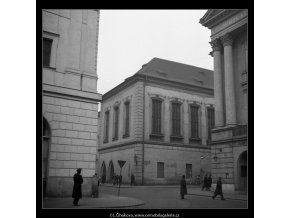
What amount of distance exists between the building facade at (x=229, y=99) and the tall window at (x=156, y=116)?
11141mm

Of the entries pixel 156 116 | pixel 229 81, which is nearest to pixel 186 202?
pixel 229 81

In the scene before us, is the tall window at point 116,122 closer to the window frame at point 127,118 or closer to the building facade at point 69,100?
the window frame at point 127,118

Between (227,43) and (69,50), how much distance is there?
1173 centimetres

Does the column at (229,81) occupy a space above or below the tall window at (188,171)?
above

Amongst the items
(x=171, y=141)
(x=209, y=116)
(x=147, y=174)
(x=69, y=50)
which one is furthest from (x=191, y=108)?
(x=69, y=50)

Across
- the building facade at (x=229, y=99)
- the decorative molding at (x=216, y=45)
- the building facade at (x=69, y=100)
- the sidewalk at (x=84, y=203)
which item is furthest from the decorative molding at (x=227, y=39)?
the sidewalk at (x=84, y=203)

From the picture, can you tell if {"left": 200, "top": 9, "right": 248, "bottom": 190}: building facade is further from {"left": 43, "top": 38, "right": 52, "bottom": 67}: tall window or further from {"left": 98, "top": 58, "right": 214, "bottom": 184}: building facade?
{"left": 43, "top": 38, "right": 52, "bottom": 67}: tall window

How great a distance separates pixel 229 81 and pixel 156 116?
12.9 m

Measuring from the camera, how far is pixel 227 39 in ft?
70.4

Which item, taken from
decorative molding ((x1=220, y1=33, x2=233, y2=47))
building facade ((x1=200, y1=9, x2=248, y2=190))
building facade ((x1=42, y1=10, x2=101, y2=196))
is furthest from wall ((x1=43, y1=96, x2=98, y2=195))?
decorative molding ((x1=220, y1=33, x2=233, y2=47))

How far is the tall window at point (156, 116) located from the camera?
3265 centimetres

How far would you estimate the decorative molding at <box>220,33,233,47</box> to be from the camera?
21188 millimetres

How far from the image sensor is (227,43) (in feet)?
71.2
